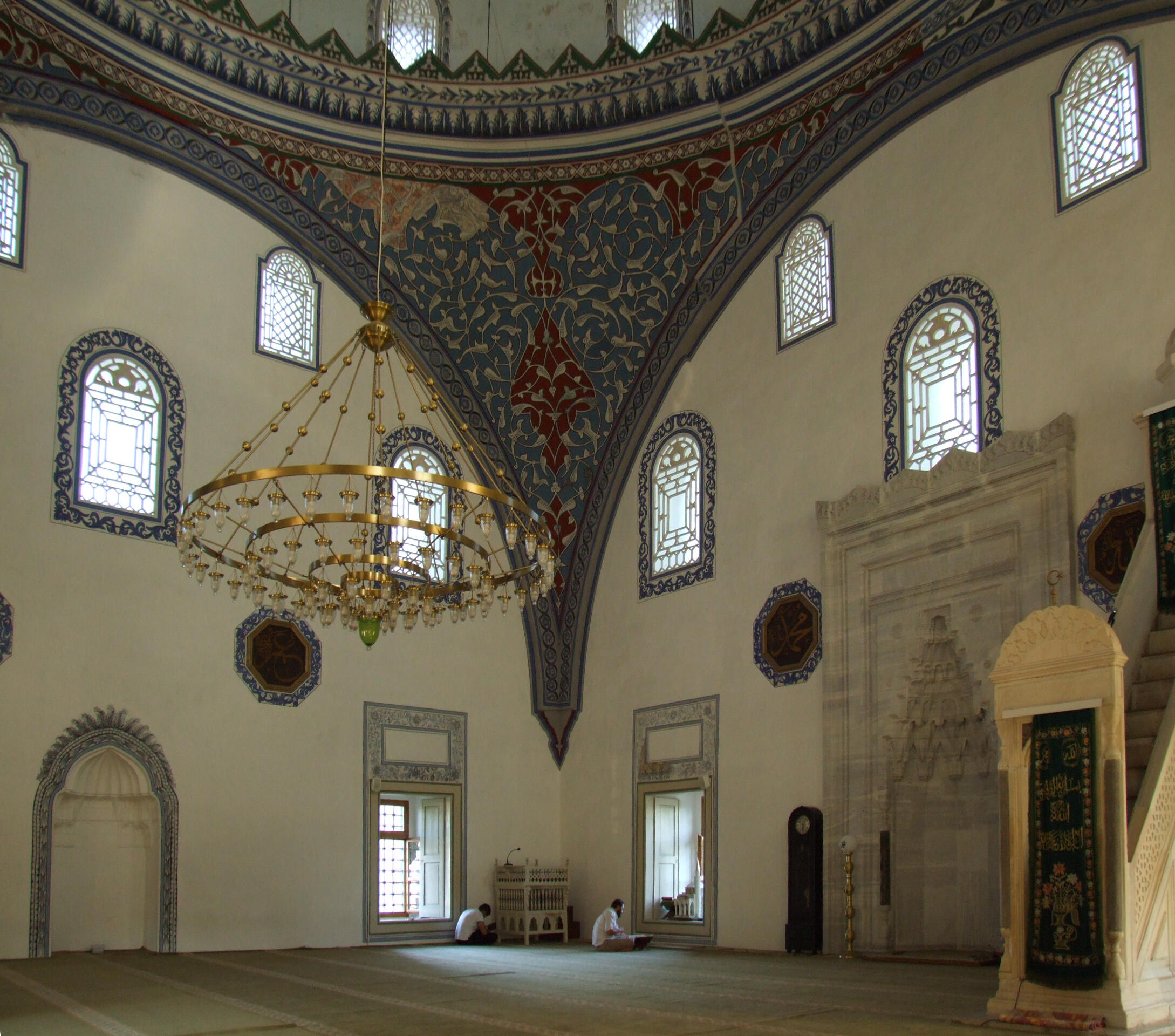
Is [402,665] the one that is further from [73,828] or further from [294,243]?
[294,243]

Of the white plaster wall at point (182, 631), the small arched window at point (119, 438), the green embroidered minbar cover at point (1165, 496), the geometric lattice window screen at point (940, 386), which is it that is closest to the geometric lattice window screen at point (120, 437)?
the small arched window at point (119, 438)

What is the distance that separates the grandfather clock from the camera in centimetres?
788

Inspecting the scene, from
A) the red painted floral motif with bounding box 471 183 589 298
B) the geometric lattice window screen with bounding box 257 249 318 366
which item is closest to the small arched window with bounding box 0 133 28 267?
the geometric lattice window screen with bounding box 257 249 318 366

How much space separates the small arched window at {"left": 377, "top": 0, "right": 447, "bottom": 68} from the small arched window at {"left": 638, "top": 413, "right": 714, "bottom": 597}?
11.6 feet

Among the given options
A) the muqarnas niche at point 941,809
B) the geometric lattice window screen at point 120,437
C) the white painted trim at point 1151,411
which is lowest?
the muqarnas niche at point 941,809

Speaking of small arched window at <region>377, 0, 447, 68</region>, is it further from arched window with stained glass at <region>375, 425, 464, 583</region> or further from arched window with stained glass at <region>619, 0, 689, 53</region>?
arched window with stained glass at <region>375, 425, 464, 583</region>

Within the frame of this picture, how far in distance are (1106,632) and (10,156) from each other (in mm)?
7429

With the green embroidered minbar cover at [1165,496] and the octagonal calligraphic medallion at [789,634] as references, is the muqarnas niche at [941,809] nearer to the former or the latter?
the octagonal calligraphic medallion at [789,634]

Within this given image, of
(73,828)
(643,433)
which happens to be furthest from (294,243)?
(73,828)

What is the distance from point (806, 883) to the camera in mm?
7973

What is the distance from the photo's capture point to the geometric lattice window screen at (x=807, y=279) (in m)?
8.84

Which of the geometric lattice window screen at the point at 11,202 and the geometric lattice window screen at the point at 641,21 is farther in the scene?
the geometric lattice window screen at the point at 641,21

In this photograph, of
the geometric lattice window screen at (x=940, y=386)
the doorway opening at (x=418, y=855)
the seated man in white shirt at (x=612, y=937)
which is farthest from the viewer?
the doorway opening at (x=418, y=855)

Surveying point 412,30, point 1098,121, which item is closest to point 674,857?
point 1098,121
